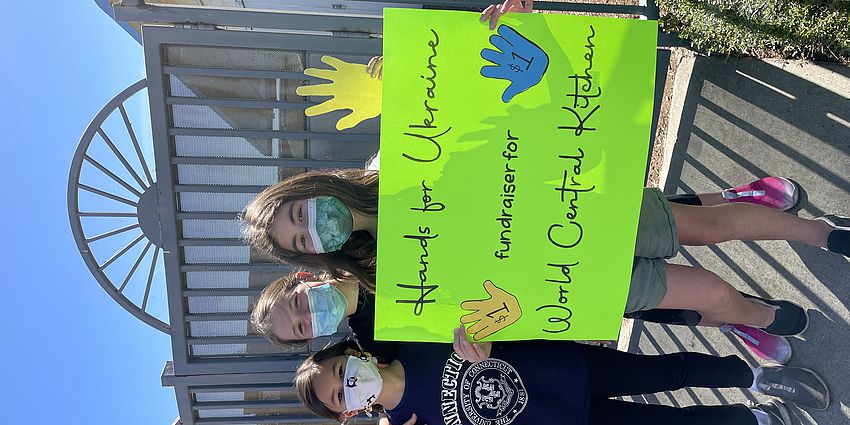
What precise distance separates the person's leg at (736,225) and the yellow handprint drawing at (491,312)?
90cm

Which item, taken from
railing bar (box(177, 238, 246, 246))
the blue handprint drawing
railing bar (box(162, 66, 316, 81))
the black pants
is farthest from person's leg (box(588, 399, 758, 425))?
railing bar (box(162, 66, 316, 81))

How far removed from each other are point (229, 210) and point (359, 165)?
961 millimetres

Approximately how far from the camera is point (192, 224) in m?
3.93

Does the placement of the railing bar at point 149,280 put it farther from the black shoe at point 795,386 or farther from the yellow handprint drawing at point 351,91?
the black shoe at point 795,386

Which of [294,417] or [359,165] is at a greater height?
[359,165]

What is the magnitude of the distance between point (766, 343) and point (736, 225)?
107cm

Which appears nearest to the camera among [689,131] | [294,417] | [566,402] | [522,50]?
[522,50]

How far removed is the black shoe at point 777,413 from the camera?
3.21 m

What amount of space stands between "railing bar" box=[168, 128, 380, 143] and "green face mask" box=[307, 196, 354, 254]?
1.51 metres

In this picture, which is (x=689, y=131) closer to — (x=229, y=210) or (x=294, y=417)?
(x=229, y=210)

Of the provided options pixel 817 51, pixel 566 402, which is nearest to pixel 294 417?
pixel 566 402

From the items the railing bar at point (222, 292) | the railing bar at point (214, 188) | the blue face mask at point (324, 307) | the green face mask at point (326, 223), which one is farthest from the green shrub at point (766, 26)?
the railing bar at point (222, 292)

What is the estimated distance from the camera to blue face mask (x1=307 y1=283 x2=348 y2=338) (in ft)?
8.39

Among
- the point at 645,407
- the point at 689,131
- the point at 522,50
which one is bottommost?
the point at 645,407
